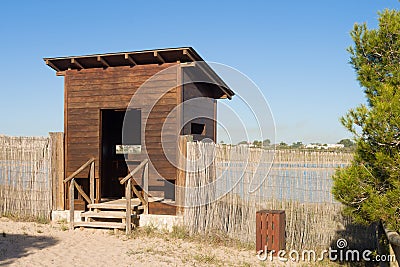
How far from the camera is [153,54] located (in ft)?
31.6

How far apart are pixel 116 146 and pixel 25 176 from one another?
3.07 meters

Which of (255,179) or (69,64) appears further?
(69,64)

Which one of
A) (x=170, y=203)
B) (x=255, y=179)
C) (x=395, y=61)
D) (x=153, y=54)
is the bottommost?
(x=170, y=203)

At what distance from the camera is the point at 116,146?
1338cm

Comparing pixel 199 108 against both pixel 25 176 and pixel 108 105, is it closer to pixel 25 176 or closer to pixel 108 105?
pixel 108 105

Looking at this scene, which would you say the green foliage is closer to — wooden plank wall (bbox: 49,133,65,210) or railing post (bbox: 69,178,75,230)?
railing post (bbox: 69,178,75,230)

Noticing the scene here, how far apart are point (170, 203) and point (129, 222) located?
1008mm

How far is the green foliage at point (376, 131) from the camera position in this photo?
14.6ft

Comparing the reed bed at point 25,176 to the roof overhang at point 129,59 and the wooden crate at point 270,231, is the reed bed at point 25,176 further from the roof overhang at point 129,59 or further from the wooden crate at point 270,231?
the wooden crate at point 270,231

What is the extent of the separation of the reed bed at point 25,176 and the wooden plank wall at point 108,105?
27.6 inches

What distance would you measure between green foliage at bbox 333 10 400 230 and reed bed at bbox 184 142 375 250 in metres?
2.86

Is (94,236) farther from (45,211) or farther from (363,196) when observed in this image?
(363,196)

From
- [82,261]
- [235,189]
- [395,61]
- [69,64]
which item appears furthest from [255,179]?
[69,64]

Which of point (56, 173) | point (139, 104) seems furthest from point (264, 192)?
point (56, 173)
